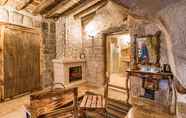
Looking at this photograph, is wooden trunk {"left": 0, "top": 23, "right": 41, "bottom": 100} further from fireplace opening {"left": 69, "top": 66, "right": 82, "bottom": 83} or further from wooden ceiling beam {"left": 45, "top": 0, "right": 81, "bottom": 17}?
fireplace opening {"left": 69, "top": 66, "right": 82, "bottom": 83}

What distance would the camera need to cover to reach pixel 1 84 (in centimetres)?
391

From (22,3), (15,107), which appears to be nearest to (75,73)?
(15,107)

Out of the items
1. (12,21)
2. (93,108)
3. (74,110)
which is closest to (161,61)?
(93,108)

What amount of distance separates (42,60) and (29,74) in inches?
26.0

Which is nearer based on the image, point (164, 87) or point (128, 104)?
point (164, 87)

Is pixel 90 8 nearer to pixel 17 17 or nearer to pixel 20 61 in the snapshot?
pixel 17 17

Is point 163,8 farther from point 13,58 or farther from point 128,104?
point 13,58

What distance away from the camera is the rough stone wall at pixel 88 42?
16.5ft

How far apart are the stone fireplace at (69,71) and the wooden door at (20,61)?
0.64m

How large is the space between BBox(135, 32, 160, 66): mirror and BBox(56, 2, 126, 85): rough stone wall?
1.27 meters

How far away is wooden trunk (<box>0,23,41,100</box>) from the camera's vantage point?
3.95 meters

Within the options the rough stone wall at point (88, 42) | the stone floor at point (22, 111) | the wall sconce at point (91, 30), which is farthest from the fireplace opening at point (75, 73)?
the stone floor at point (22, 111)

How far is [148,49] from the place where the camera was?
360 cm

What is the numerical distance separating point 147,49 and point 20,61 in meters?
3.36
